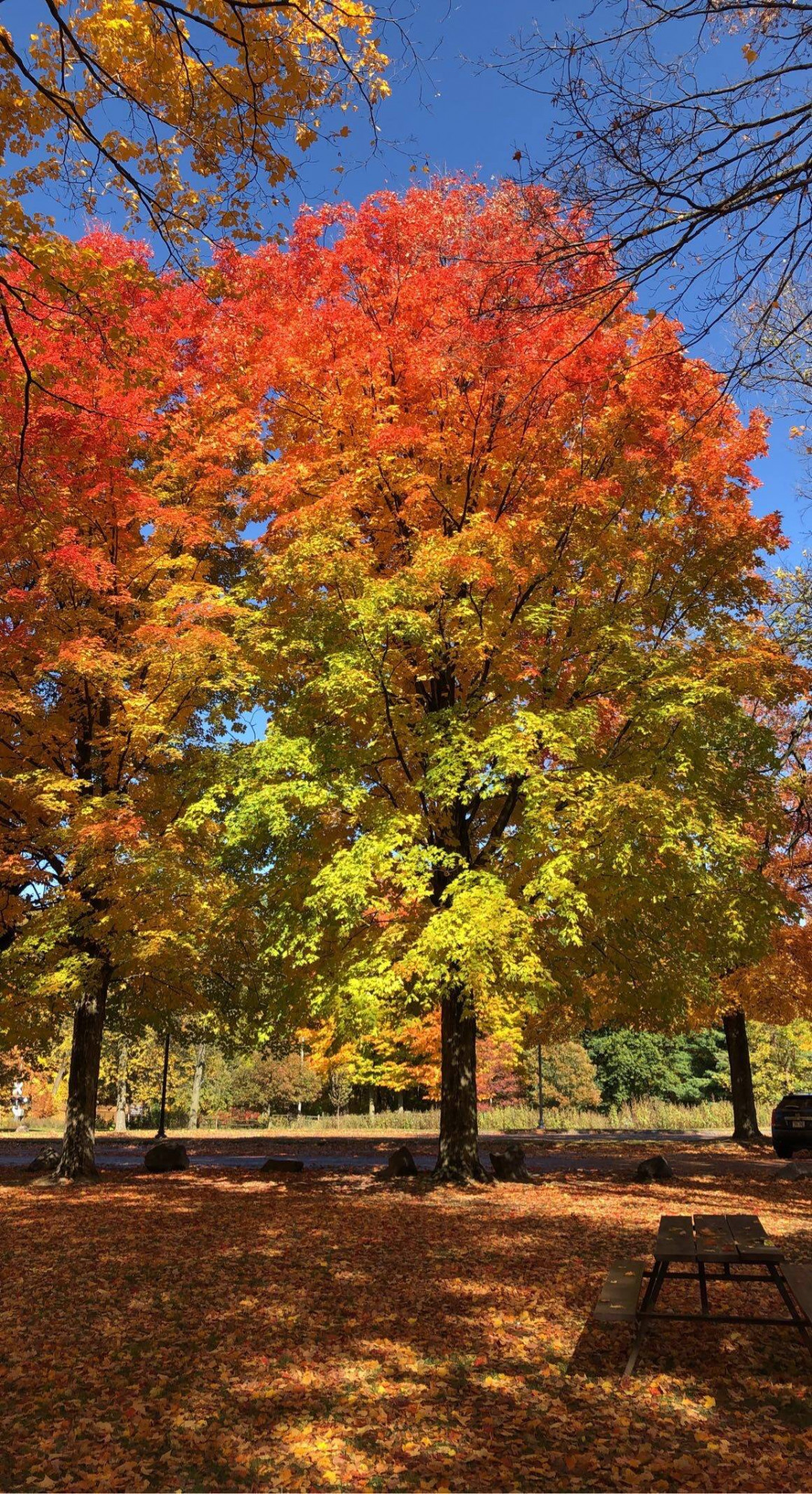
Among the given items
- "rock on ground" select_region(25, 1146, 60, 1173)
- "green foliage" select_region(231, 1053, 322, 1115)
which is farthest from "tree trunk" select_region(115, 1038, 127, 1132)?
"rock on ground" select_region(25, 1146, 60, 1173)

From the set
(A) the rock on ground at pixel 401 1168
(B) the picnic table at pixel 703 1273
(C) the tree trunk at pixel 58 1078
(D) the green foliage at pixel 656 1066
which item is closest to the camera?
(B) the picnic table at pixel 703 1273

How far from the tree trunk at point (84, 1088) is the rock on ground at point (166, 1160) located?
1233mm

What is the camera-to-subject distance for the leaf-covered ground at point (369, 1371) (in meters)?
3.38

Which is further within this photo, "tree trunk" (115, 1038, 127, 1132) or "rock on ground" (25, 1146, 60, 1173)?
"tree trunk" (115, 1038, 127, 1132)

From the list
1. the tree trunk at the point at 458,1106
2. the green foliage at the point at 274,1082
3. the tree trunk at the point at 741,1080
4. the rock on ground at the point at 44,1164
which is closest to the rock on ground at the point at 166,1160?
the rock on ground at the point at 44,1164

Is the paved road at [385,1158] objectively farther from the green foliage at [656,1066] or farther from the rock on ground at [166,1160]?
the green foliage at [656,1066]

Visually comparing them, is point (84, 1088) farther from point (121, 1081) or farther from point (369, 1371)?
point (121, 1081)

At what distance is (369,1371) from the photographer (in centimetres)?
434

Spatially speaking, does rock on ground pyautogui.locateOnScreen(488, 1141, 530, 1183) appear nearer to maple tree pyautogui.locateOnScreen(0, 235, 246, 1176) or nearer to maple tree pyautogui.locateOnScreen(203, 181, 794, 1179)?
maple tree pyautogui.locateOnScreen(203, 181, 794, 1179)

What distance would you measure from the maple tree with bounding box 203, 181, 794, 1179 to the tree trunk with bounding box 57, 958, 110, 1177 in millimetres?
2951

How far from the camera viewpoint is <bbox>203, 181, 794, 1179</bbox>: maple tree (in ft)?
30.0

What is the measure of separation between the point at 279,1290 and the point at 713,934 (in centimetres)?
687

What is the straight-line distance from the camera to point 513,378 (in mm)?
10469

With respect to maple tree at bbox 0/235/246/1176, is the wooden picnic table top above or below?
below
